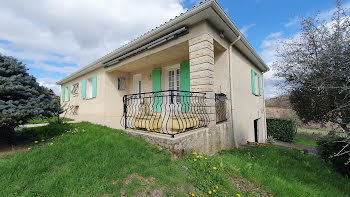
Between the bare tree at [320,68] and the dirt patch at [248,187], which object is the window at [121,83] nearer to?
the dirt patch at [248,187]

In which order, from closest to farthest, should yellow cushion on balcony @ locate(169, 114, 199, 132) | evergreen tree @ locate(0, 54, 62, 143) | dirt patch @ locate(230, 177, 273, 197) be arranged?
dirt patch @ locate(230, 177, 273, 197) < evergreen tree @ locate(0, 54, 62, 143) < yellow cushion on balcony @ locate(169, 114, 199, 132)

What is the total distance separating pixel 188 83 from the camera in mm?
5250

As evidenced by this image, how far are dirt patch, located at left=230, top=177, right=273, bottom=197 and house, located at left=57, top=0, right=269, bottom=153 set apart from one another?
101cm

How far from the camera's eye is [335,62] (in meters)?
3.55

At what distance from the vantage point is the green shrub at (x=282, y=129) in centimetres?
966

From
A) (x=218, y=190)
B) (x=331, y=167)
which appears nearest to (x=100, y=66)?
(x=218, y=190)

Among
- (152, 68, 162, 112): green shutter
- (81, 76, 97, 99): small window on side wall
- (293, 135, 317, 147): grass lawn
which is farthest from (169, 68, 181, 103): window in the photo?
(293, 135, 317, 147): grass lawn

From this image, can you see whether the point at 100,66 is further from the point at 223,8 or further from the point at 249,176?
the point at 249,176

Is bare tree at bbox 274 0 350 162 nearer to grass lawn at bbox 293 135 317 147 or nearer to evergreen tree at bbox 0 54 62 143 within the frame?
grass lawn at bbox 293 135 317 147

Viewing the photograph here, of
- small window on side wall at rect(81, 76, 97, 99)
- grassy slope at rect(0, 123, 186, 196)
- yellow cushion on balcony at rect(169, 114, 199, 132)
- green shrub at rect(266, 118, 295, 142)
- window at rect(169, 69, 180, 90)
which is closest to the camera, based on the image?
grassy slope at rect(0, 123, 186, 196)

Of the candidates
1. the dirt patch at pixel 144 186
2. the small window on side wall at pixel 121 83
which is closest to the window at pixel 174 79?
the small window on side wall at pixel 121 83

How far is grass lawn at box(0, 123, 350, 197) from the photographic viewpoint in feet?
5.87

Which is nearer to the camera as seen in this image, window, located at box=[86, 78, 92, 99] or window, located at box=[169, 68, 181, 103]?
window, located at box=[169, 68, 181, 103]

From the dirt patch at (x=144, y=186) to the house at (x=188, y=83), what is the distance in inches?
33.3
